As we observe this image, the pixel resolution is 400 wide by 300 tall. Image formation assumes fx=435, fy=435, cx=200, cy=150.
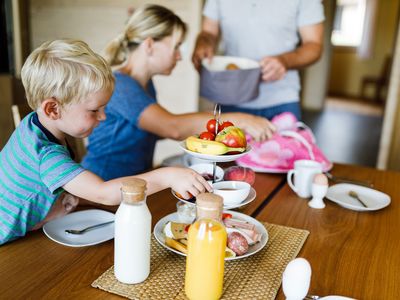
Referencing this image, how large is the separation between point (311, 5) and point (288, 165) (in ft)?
2.69

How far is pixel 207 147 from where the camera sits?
3.25ft

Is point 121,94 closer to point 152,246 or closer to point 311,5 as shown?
point 152,246

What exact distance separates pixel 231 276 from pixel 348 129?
18.6 ft

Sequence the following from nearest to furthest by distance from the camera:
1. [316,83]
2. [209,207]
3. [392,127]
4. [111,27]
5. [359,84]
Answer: [209,207]
[392,127]
[111,27]
[316,83]
[359,84]

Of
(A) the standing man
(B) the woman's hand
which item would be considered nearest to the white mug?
(B) the woman's hand

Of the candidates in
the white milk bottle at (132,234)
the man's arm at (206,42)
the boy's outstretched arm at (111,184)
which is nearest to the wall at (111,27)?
the man's arm at (206,42)

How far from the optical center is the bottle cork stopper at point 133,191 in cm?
79

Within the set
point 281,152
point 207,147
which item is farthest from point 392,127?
point 207,147

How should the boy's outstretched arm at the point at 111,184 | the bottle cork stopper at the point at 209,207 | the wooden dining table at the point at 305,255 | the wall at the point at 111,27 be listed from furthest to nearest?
the wall at the point at 111,27
the boy's outstretched arm at the point at 111,184
the wooden dining table at the point at 305,255
the bottle cork stopper at the point at 209,207

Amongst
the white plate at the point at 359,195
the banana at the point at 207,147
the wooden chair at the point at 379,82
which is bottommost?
the wooden chair at the point at 379,82

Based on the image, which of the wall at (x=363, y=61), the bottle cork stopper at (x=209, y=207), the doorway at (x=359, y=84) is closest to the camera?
the bottle cork stopper at (x=209, y=207)

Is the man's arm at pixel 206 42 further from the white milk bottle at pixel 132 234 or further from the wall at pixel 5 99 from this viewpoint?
the white milk bottle at pixel 132 234

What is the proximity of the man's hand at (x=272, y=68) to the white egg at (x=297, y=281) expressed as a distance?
3.88 feet

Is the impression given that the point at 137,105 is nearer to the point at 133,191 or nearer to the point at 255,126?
the point at 255,126
